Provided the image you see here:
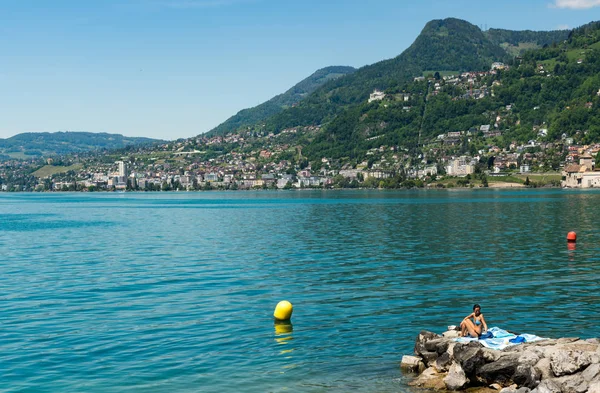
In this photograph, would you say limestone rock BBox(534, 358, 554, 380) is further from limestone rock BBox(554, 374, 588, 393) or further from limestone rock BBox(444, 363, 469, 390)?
limestone rock BBox(444, 363, 469, 390)

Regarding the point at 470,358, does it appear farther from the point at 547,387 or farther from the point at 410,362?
the point at 547,387

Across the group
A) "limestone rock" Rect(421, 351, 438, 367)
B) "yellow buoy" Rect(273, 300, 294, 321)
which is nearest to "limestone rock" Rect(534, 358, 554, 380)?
"limestone rock" Rect(421, 351, 438, 367)

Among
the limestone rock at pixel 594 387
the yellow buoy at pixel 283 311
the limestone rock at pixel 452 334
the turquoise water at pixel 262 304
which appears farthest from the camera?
the yellow buoy at pixel 283 311

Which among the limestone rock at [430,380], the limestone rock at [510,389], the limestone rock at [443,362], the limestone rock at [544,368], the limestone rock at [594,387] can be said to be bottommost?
the limestone rock at [430,380]

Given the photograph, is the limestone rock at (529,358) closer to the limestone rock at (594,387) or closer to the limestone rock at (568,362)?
the limestone rock at (568,362)

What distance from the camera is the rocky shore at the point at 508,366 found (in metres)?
18.9

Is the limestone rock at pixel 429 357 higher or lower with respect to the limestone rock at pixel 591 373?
lower

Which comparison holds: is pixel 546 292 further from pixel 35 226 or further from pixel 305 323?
pixel 35 226

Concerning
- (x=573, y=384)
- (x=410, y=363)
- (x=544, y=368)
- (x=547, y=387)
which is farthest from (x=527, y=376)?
(x=410, y=363)

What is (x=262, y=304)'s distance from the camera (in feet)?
109

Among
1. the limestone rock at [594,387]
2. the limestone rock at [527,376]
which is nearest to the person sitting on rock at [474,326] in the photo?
the limestone rock at [527,376]

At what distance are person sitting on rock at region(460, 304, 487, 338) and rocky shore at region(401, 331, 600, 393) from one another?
0.59m

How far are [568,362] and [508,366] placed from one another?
5.62ft

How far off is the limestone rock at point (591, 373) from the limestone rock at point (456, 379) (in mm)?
3341
